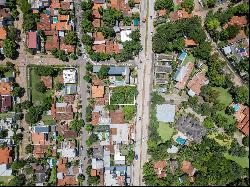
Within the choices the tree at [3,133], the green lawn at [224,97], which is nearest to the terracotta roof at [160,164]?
the green lawn at [224,97]

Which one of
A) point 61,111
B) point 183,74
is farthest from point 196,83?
point 61,111

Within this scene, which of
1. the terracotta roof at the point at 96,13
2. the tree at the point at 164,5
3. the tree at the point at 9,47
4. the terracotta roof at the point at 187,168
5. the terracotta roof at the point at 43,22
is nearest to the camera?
the tree at the point at 9,47

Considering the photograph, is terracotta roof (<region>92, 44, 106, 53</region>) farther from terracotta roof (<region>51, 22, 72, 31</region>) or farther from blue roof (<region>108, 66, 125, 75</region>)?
terracotta roof (<region>51, 22, 72, 31</region>)

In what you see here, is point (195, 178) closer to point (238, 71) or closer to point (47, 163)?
point (238, 71)

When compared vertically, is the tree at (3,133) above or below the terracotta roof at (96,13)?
below

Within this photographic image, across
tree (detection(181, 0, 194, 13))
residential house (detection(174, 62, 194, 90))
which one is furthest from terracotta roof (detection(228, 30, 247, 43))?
tree (detection(181, 0, 194, 13))

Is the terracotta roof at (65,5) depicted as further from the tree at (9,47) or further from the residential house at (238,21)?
the residential house at (238,21)

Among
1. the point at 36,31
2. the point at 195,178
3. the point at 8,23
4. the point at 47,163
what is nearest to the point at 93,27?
the point at 36,31
